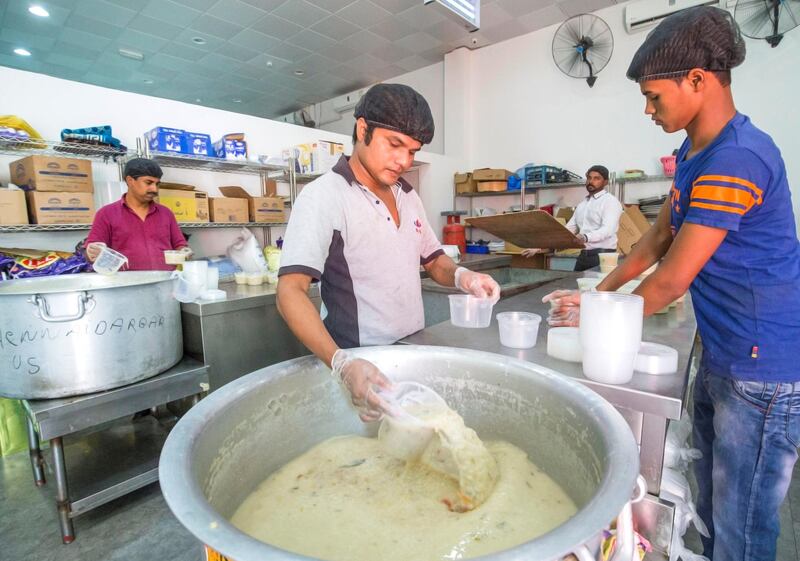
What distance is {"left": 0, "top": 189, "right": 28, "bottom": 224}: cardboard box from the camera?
2.31 m

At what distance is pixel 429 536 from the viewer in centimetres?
64

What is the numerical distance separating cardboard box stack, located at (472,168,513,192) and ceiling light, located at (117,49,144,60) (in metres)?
4.78

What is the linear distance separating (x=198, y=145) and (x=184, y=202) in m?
0.48

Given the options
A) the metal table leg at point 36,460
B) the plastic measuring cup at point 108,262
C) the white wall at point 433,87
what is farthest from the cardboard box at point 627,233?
the metal table leg at point 36,460

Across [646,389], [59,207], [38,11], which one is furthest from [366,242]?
[38,11]

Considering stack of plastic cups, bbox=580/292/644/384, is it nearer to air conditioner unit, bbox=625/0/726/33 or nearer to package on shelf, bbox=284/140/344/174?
package on shelf, bbox=284/140/344/174

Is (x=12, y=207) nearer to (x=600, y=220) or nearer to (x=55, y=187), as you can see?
(x=55, y=187)

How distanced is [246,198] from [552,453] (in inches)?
130

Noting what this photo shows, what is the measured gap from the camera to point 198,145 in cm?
321

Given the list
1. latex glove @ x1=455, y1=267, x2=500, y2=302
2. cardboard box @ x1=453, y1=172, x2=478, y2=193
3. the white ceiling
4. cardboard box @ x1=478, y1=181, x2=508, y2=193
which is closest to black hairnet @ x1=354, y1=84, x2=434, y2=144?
latex glove @ x1=455, y1=267, x2=500, y2=302

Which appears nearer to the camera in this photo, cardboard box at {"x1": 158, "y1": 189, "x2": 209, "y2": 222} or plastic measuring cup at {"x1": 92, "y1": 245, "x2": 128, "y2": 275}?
plastic measuring cup at {"x1": 92, "y1": 245, "x2": 128, "y2": 275}

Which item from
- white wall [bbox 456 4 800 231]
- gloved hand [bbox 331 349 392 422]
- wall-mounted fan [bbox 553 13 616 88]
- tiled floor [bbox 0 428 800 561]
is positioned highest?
wall-mounted fan [bbox 553 13 616 88]

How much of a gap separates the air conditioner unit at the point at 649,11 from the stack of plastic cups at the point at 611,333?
5.05 m

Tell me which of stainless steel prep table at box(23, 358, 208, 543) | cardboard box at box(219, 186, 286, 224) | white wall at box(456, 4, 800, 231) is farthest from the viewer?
white wall at box(456, 4, 800, 231)
